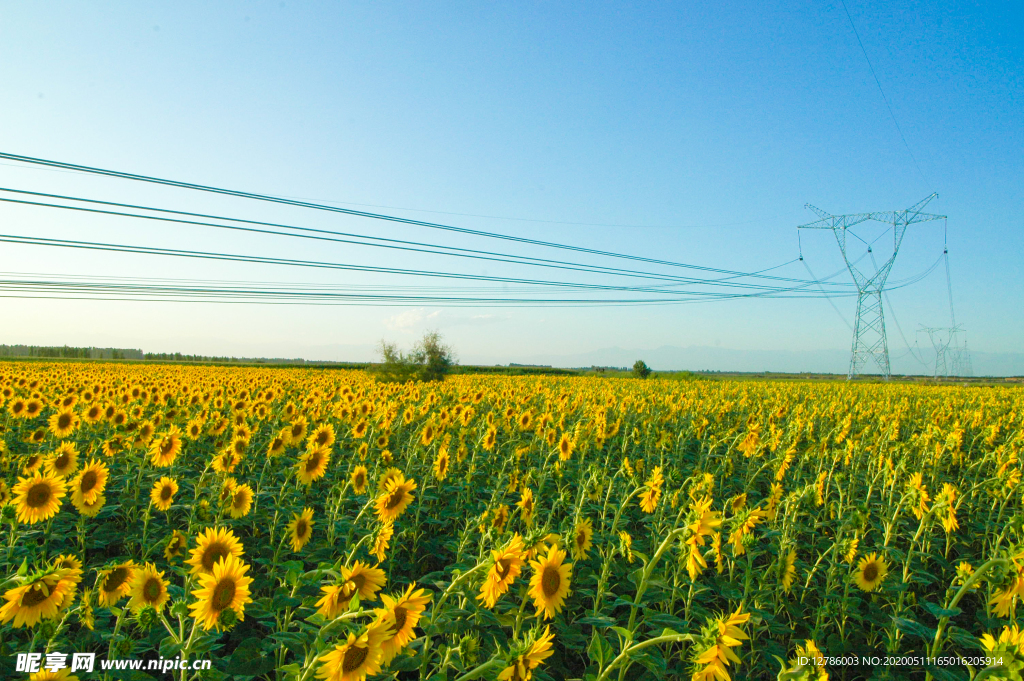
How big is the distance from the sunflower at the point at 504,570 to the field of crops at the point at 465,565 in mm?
13

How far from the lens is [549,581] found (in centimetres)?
245

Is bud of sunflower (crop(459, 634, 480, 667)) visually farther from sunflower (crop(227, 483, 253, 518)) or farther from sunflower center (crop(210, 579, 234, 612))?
sunflower (crop(227, 483, 253, 518))

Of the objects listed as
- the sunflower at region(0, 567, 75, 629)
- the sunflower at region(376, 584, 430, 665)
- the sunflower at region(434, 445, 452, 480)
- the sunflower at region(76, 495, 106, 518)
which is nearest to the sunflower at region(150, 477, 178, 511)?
the sunflower at region(76, 495, 106, 518)

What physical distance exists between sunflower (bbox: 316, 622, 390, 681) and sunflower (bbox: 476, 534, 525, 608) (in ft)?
1.67

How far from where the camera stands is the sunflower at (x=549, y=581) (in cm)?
238

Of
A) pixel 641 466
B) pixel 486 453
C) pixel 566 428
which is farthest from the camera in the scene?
pixel 566 428

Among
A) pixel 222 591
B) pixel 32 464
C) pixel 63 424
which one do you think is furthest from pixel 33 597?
pixel 63 424

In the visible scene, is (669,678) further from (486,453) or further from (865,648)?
(486,453)

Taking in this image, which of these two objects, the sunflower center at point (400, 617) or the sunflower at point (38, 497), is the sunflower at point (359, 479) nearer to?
the sunflower at point (38, 497)

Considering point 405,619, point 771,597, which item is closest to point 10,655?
point 405,619

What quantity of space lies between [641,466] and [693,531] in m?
3.97

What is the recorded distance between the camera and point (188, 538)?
140 inches

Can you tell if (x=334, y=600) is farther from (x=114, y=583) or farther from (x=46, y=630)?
(x=114, y=583)

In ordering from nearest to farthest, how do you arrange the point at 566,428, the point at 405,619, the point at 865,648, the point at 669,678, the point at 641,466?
the point at 405,619 < the point at 669,678 < the point at 865,648 < the point at 641,466 < the point at 566,428
